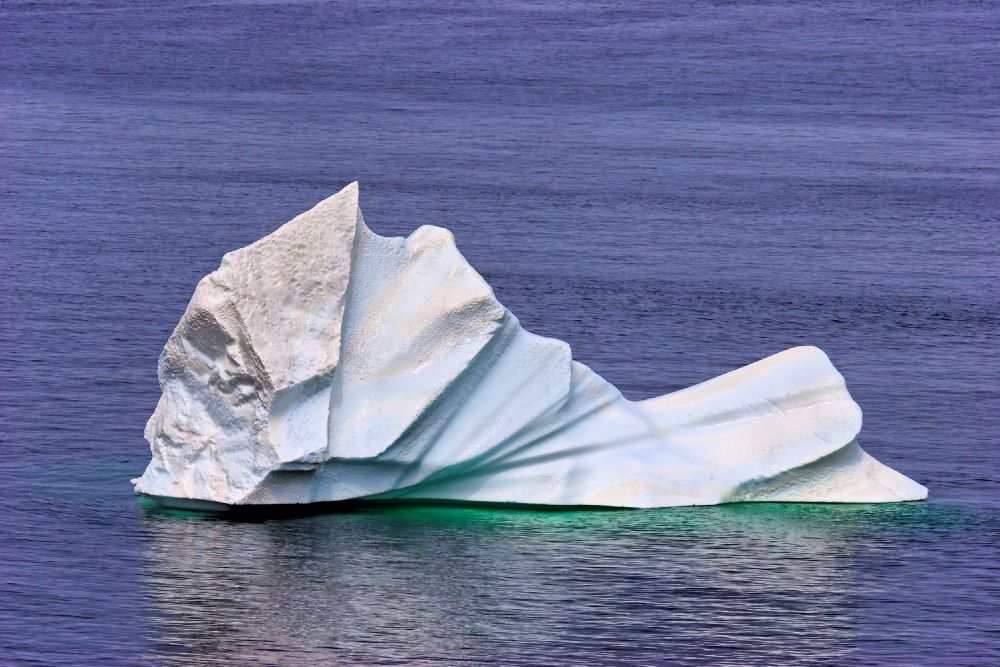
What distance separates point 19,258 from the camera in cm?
2816

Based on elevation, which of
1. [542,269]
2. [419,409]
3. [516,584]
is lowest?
[516,584]

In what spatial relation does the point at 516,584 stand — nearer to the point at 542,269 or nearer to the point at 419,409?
the point at 419,409

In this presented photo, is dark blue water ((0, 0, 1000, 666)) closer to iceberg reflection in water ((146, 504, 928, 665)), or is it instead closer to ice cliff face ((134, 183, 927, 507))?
iceberg reflection in water ((146, 504, 928, 665))

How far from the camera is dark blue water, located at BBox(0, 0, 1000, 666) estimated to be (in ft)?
51.7

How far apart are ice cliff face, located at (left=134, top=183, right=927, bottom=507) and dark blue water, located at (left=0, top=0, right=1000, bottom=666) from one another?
1.11 ft

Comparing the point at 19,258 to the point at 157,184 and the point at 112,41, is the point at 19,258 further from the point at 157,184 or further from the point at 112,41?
the point at 112,41

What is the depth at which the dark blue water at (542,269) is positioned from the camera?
15758 mm

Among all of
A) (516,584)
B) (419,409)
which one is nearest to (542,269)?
(419,409)

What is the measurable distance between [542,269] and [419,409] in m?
10.6

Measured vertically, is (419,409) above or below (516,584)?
above

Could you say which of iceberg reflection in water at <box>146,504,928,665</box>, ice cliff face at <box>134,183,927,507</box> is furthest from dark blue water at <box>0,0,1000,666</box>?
ice cliff face at <box>134,183,927,507</box>

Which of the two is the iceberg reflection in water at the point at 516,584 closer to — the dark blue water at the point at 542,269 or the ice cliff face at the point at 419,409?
the dark blue water at the point at 542,269

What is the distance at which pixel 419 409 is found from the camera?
57.7 ft

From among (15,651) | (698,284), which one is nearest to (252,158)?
(698,284)
